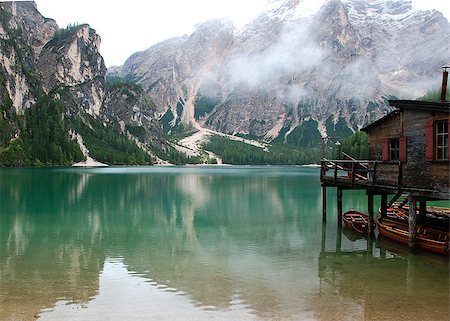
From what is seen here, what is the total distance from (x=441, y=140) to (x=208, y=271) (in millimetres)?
16362

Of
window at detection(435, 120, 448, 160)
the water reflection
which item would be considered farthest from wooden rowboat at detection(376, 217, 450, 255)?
the water reflection

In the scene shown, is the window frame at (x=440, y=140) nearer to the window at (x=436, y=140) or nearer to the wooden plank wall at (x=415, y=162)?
the window at (x=436, y=140)

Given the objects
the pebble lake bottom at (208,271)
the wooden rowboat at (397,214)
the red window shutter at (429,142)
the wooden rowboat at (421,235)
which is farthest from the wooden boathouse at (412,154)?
the pebble lake bottom at (208,271)

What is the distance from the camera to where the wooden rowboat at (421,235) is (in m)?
28.9

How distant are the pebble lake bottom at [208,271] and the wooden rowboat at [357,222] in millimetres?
910

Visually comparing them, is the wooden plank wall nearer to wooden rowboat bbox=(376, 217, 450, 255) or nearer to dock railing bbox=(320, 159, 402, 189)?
dock railing bbox=(320, 159, 402, 189)

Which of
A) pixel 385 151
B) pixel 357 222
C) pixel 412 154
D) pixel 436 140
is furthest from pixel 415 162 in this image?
pixel 357 222

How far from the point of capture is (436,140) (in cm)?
2697

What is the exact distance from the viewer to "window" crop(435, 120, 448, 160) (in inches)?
1030

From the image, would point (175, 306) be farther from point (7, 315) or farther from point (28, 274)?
point (28, 274)

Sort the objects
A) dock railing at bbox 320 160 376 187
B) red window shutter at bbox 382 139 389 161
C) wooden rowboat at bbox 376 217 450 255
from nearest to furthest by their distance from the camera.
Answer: wooden rowboat at bbox 376 217 450 255 → red window shutter at bbox 382 139 389 161 → dock railing at bbox 320 160 376 187

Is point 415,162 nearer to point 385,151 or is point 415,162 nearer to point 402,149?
point 402,149

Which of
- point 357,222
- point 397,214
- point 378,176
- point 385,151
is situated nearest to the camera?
point 385,151

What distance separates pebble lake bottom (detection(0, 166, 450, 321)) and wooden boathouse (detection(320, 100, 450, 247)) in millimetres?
4507
